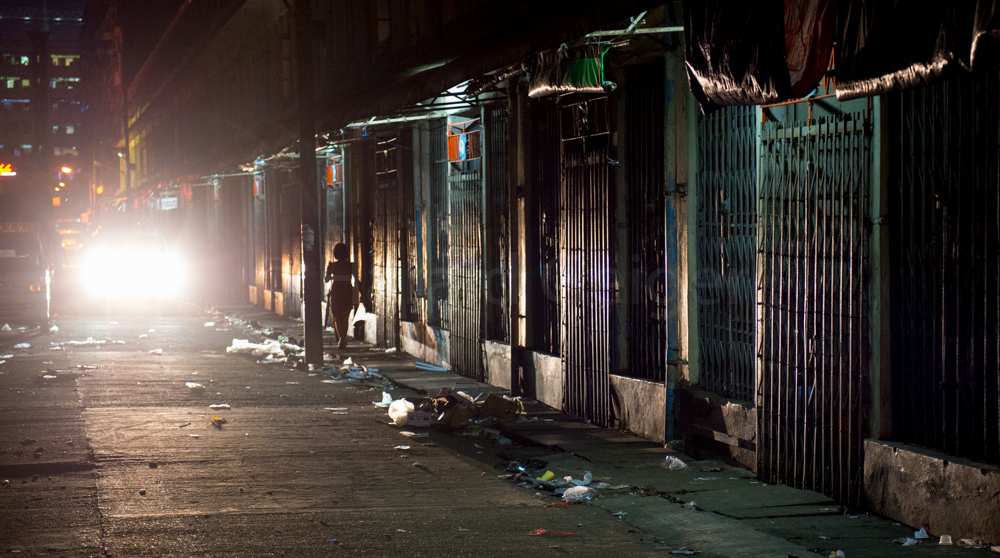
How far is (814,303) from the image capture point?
7824mm

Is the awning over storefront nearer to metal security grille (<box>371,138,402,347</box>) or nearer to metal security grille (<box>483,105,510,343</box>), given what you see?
metal security grille (<box>483,105,510,343</box>)

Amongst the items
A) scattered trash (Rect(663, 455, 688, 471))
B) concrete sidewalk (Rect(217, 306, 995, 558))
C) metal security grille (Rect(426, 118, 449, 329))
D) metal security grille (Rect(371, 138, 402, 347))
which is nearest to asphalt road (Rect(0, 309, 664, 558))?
concrete sidewalk (Rect(217, 306, 995, 558))

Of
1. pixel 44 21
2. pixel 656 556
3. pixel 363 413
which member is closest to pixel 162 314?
pixel 363 413

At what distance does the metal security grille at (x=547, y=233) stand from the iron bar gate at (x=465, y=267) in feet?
5.77

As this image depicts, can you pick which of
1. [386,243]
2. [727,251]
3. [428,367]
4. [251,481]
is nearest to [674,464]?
[727,251]

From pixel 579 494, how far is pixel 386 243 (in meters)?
13.0

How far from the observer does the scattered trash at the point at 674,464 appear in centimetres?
903

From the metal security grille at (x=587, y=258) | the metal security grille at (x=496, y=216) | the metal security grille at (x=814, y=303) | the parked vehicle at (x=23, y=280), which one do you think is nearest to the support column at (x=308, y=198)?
the metal security grille at (x=496, y=216)

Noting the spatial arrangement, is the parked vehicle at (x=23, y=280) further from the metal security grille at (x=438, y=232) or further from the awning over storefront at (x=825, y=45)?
the awning over storefront at (x=825, y=45)

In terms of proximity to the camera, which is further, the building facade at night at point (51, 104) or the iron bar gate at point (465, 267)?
the building facade at night at point (51, 104)

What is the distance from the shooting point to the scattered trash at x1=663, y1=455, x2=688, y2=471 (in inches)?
356

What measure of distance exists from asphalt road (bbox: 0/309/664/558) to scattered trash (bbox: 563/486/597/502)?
0.22 m

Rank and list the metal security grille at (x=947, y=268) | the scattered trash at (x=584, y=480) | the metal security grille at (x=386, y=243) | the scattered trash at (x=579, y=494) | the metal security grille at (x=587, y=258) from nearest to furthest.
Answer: the metal security grille at (x=947, y=268)
the scattered trash at (x=579, y=494)
the scattered trash at (x=584, y=480)
the metal security grille at (x=587, y=258)
the metal security grille at (x=386, y=243)

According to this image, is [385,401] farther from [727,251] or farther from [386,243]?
[386,243]
